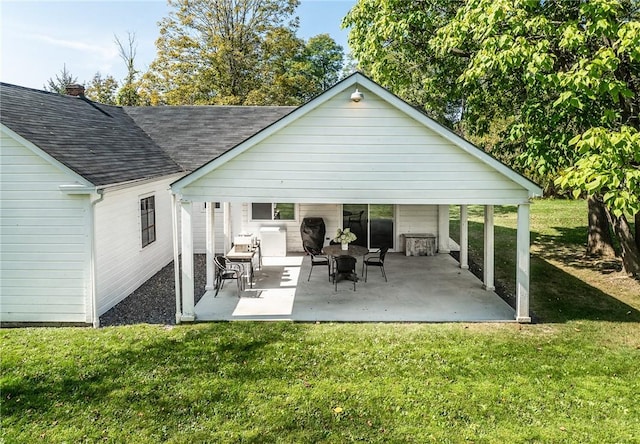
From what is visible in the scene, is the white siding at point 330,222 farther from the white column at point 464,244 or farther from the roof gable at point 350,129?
the roof gable at point 350,129

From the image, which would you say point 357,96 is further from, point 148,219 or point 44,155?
point 148,219

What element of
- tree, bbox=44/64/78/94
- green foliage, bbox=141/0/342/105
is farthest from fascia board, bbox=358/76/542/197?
tree, bbox=44/64/78/94

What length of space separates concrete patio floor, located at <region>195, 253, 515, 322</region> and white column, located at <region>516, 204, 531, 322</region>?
0.32 metres

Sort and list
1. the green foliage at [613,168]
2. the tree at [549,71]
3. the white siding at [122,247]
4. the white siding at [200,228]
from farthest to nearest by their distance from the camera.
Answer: the white siding at [200,228] < the white siding at [122,247] < the tree at [549,71] < the green foliage at [613,168]

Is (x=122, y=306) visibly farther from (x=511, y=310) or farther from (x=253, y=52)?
(x=253, y=52)

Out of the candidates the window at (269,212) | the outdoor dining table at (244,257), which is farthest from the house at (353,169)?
the window at (269,212)

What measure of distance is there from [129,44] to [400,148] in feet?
118

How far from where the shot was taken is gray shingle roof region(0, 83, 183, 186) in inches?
348

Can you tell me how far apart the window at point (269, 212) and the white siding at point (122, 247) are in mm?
3160

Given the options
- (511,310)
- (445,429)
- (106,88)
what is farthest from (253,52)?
(445,429)

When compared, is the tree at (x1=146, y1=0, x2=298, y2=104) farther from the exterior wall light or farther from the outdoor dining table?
the exterior wall light

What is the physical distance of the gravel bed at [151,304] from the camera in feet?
29.0

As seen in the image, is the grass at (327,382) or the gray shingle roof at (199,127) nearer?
the grass at (327,382)

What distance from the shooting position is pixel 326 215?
49.1 ft
